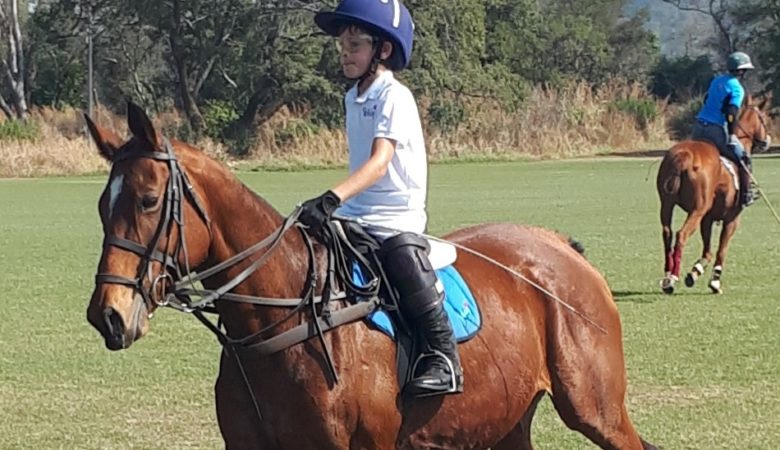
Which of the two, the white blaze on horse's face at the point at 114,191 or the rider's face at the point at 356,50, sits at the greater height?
the rider's face at the point at 356,50

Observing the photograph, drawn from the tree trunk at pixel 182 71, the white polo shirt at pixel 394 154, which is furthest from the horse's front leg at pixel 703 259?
the tree trunk at pixel 182 71

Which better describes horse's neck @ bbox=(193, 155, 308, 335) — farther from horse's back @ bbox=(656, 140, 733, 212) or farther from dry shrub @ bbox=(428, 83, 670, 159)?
dry shrub @ bbox=(428, 83, 670, 159)

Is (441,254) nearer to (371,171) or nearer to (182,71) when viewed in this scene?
(371,171)

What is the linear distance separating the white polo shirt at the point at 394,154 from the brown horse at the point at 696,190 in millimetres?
9825

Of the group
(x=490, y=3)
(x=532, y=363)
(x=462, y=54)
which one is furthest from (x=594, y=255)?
(x=490, y=3)

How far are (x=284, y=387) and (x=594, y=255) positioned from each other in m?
13.8

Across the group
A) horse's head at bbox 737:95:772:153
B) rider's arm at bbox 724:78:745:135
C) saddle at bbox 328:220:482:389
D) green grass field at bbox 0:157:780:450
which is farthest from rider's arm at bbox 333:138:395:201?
horse's head at bbox 737:95:772:153

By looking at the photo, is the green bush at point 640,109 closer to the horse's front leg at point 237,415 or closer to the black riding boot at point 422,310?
the black riding boot at point 422,310

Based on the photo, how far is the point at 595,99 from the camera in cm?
5238

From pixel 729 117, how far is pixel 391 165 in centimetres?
1086

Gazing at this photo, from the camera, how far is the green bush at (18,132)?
4600 centimetres

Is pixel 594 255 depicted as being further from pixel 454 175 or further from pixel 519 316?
pixel 454 175

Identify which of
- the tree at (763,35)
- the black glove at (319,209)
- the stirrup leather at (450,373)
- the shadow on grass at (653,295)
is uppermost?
the black glove at (319,209)

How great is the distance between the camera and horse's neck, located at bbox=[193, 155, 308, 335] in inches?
185
